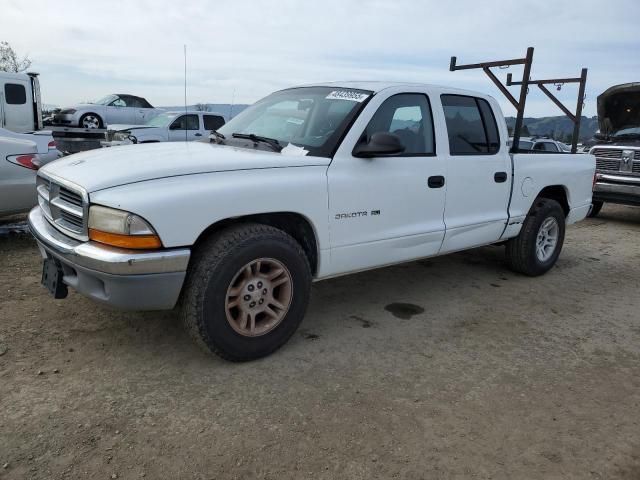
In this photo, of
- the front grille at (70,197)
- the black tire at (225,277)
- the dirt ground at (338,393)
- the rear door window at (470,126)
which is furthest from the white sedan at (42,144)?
the rear door window at (470,126)

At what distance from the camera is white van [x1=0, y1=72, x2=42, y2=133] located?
548 inches

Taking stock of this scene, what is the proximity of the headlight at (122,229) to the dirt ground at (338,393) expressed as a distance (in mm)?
832

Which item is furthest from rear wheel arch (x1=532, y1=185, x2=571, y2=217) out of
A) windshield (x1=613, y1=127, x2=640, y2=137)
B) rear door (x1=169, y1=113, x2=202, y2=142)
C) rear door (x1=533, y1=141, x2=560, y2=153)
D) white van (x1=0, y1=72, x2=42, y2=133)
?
white van (x1=0, y1=72, x2=42, y2=133)

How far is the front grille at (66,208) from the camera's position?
2824 millimetres

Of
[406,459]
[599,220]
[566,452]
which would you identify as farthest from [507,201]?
[599,220]

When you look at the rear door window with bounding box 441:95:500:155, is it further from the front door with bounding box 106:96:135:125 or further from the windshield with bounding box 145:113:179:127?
the front door with bounding box 106:96:135:125

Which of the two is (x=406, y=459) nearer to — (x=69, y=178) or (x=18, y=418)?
(x=18, y=418)

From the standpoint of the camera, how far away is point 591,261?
6.22 meters

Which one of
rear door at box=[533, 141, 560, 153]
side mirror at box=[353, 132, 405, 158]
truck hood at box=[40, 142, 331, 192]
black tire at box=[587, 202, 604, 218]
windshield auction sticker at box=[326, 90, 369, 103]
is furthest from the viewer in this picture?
rear door at box=[533, 141, 560, 153]

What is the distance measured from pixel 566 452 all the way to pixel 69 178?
120 inches

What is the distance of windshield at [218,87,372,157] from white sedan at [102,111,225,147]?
9628 millimetres

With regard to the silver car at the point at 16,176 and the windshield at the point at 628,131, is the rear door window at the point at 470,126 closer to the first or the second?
the silver car at the point at 16,176

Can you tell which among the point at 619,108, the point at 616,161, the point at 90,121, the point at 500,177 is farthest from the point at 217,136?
the point at 90,121

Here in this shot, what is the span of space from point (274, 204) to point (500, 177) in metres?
2.43
